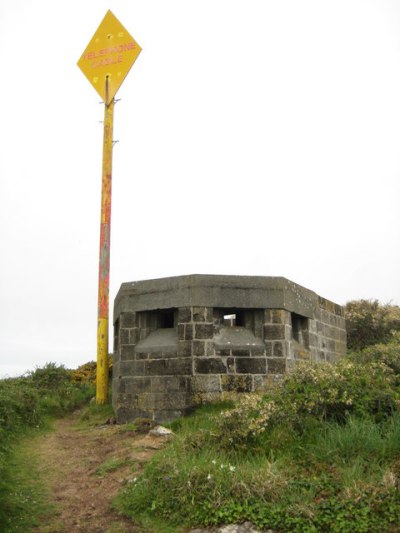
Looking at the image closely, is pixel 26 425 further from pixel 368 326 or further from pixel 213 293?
pixel 368 326

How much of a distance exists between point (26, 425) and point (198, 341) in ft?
11.7

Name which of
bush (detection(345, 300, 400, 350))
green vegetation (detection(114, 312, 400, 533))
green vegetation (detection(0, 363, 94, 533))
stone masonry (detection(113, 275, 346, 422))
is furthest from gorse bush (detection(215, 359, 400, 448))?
bush (detection(345, 300, 400, 350))

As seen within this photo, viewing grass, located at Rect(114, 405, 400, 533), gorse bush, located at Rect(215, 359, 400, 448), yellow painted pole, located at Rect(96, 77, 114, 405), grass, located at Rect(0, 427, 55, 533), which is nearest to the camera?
grass, located at Rect(114, 405, 400, 533)

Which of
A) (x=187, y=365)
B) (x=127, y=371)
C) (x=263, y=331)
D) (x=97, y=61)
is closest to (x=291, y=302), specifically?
(x=263, y=331)

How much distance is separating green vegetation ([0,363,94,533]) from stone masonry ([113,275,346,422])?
67.8 inches

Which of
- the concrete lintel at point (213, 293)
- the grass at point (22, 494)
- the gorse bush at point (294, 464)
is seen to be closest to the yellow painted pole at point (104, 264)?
the concrete lintel at point (213, 293)

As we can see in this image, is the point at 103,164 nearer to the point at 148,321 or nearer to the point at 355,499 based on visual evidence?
the point at 148,321

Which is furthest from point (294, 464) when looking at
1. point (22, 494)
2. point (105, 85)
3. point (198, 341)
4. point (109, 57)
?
point (109, 57)

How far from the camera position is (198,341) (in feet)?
28.3

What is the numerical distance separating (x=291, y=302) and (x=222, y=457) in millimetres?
4011

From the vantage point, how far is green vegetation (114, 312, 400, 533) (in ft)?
15.6

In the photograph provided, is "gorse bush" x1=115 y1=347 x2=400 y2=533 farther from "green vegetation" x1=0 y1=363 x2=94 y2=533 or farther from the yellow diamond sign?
the yellow diamond sign

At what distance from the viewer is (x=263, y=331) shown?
899 centimetres

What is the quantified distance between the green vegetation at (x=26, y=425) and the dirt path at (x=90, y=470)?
0.65 ft
